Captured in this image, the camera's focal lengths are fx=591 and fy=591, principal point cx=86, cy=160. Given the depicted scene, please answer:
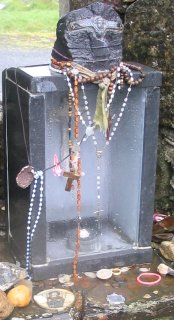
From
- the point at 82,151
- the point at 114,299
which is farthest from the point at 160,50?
the point at 114,299

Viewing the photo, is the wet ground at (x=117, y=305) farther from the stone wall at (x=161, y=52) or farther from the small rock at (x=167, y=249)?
the stone wall at (x=161, y=52)

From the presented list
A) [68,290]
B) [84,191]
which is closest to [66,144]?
[84,191]

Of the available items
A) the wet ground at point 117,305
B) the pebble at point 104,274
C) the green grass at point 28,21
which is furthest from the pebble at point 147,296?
the green grass at point 28,21

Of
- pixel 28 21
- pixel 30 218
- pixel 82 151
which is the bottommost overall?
pixel 30 218

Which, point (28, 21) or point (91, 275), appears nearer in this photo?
point (91, 275)

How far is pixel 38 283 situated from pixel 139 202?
48 centimetres

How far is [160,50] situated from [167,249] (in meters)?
0.82

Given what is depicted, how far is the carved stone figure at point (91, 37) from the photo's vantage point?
1945 mm

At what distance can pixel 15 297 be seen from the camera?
1958 mm

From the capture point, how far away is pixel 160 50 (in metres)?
2.47

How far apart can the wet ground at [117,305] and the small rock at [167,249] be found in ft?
0.32

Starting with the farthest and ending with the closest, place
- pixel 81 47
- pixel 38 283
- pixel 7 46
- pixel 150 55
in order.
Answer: pixel 7 46
pixel 150 55
pixel 38 283
pixel 81 47

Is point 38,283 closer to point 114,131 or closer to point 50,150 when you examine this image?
point 50,150

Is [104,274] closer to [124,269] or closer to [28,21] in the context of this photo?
[124,269]
